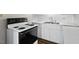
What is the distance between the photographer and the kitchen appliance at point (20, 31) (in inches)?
31.0

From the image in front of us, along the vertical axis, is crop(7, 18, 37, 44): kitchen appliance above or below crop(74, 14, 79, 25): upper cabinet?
below

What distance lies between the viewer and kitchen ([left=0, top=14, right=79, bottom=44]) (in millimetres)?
776

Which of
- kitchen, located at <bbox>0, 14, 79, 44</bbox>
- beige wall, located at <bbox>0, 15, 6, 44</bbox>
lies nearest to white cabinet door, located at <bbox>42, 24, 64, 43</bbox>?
kitchen, located at <bbox>0, 14, 79, 44</bbox>

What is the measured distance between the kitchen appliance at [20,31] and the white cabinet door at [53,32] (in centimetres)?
11

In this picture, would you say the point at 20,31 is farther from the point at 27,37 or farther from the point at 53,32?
the point at 53,32

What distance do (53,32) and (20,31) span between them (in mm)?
338

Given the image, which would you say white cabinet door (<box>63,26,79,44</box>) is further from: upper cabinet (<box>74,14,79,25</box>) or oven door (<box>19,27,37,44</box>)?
oven door (<box>19,27,37,44</box>)

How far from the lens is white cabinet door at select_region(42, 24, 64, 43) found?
81 centimetres

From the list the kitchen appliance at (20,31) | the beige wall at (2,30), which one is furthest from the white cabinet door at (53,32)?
the beige wall at (2,30)

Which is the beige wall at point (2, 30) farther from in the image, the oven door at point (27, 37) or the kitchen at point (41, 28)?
the oven door at point (27, 37)

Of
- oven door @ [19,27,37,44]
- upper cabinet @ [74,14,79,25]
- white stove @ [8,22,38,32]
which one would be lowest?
oven door @ [19,27,37,44]

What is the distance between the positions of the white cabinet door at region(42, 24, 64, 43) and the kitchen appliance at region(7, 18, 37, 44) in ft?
0.35
